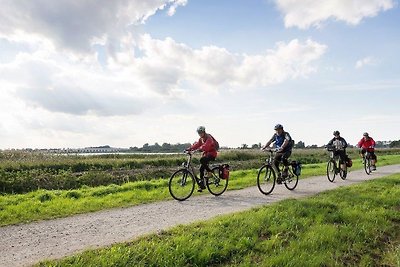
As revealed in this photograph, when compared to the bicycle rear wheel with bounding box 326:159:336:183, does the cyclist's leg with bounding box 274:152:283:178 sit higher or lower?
higher

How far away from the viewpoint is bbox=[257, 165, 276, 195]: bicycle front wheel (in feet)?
49.7

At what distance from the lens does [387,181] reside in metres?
18.9

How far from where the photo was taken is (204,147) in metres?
14.0

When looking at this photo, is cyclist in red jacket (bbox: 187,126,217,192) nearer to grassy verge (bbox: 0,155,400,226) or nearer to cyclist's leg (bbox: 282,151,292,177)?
grassy verge (bbox: 0,155,400,226)

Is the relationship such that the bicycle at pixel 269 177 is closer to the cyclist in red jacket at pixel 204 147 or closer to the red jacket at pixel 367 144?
the cyclist in red jacket at pixel 204 147

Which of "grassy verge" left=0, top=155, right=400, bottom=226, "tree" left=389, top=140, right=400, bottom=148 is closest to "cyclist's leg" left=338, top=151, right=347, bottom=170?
"grassy verge" left=0, top=155, right=400, bottom=226

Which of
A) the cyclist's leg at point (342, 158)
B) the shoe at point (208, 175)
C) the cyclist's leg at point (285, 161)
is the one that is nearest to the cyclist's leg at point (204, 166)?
the shoe at point (208, 175)

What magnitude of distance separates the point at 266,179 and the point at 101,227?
767cm

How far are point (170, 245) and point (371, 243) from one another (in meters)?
5.45

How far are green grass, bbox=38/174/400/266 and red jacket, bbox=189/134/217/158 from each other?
3235mm

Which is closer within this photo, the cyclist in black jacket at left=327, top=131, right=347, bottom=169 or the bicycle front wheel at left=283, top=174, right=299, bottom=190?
the bicycle front wheel at left=283, top=174, right=299, bottom=190

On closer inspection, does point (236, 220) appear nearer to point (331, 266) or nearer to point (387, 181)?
point (331, 266)

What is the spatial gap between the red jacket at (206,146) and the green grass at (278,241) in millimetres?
3235

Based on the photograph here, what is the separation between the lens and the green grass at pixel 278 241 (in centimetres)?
751
